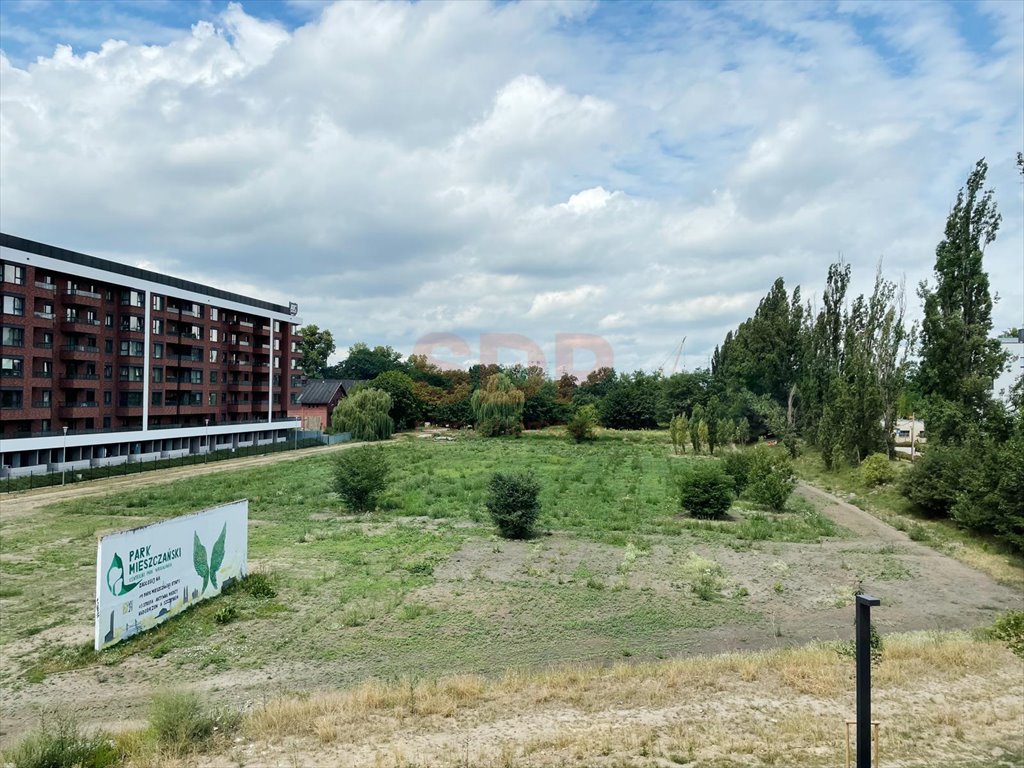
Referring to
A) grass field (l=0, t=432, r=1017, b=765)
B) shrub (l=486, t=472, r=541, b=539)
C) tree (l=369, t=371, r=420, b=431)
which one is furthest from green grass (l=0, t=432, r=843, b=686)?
tree (l=369, t=371, r=420, b=431)

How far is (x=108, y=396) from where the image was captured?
4581 cm

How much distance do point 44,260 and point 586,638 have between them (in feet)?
137

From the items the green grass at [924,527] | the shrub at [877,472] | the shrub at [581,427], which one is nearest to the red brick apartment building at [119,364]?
the shrub at [581,427]

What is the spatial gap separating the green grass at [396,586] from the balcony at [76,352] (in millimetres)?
13411

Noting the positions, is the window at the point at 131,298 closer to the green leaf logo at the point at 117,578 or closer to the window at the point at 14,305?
the window at the point at 14,305

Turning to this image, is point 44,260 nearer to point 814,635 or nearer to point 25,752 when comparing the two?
point 25,752

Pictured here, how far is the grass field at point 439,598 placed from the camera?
1254cm

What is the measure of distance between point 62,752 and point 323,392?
7658 cm

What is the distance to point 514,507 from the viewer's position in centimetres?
2511

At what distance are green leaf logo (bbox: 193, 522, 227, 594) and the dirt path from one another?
638 inches

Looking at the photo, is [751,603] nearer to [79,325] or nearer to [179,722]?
[179,722]

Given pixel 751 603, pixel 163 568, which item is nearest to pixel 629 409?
pixel 751 603

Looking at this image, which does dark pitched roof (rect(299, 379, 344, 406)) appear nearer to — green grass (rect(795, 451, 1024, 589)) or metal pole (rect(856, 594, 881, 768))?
green grass (rect(795, 451, 1024, 589))

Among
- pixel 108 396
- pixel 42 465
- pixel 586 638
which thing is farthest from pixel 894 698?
pixel 108 396
